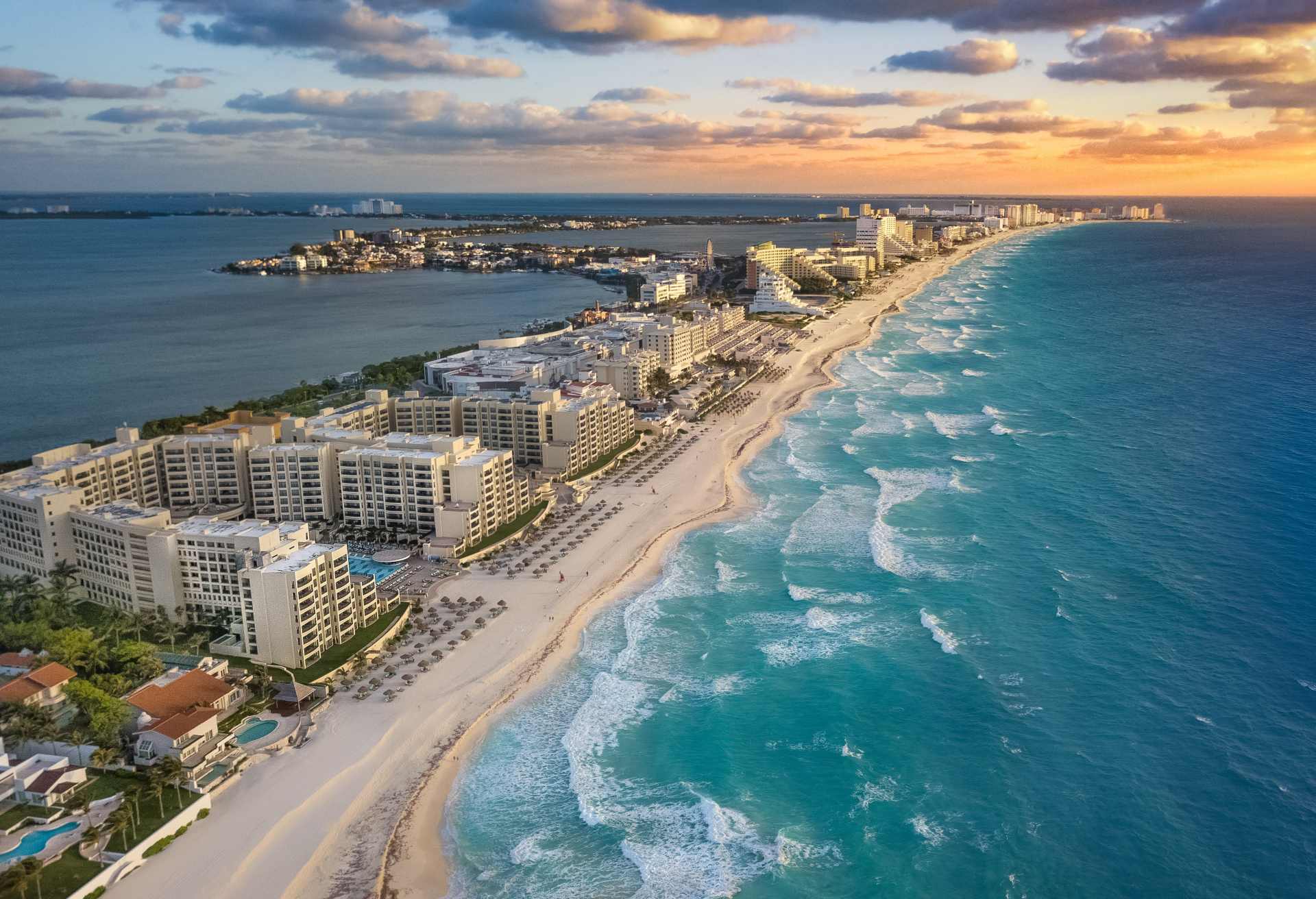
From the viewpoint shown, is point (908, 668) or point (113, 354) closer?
point (908, 668)

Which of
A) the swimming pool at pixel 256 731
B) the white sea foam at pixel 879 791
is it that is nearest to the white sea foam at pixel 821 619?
the white sea foam at pixel 879 791

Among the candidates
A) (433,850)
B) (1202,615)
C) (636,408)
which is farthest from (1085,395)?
(433,850)

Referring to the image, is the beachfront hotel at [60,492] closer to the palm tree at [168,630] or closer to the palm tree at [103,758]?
the palm tree at [168,630]

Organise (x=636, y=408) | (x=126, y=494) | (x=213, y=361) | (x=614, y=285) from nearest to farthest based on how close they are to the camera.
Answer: (x=126, y=494), (x=636, y=408), (x=213, y=361), (x=614, y=285)

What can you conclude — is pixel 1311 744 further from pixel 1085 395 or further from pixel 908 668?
pixel 1085 395

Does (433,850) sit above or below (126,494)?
below

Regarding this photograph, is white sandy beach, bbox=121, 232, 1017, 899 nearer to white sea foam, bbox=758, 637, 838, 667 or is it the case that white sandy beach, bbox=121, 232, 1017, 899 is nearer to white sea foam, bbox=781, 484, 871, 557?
white sea foam, bbox=781, 484, 871, 557

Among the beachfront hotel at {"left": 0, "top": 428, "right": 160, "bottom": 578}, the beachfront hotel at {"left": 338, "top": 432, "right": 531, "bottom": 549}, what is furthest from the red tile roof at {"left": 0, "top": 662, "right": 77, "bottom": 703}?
the beachfront hotel at {"left": 338, "top": 432, "right": 531, "bottom": 549}
